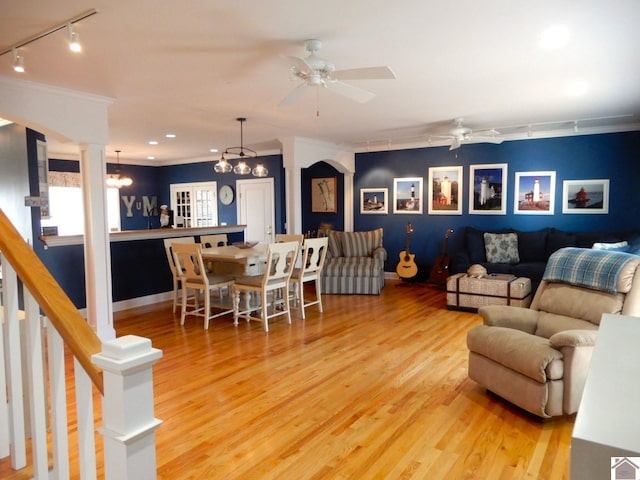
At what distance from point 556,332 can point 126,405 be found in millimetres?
3096

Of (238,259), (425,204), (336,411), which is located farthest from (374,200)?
(336,411)

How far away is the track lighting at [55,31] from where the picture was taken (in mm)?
2564

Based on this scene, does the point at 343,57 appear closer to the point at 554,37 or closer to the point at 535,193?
the point at 554,37

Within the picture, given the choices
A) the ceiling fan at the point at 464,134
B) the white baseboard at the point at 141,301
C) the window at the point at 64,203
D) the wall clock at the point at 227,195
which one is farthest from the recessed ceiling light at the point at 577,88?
the window at the point at 64,203

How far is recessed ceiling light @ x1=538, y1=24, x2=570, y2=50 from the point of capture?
110 inches

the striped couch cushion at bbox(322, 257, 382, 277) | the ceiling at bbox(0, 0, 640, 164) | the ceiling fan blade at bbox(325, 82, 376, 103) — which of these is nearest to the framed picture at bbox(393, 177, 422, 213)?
the striped couch cushion at bbox(322, 257, 382, 277)

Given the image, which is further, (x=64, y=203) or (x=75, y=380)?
(x=64, y=203)

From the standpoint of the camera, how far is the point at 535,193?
22.5 ft

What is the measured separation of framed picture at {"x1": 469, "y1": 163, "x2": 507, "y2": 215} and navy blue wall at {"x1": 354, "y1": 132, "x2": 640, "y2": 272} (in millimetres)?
75

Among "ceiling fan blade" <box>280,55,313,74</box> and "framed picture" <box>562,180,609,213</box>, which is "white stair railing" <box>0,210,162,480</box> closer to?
"ceiling fan blade" <box>280,55,313,74</box>

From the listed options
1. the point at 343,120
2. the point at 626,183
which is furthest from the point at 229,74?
the point at 626,183

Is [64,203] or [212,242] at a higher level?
[64,203]

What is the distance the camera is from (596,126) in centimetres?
627

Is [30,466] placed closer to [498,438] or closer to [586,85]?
[498,438]
